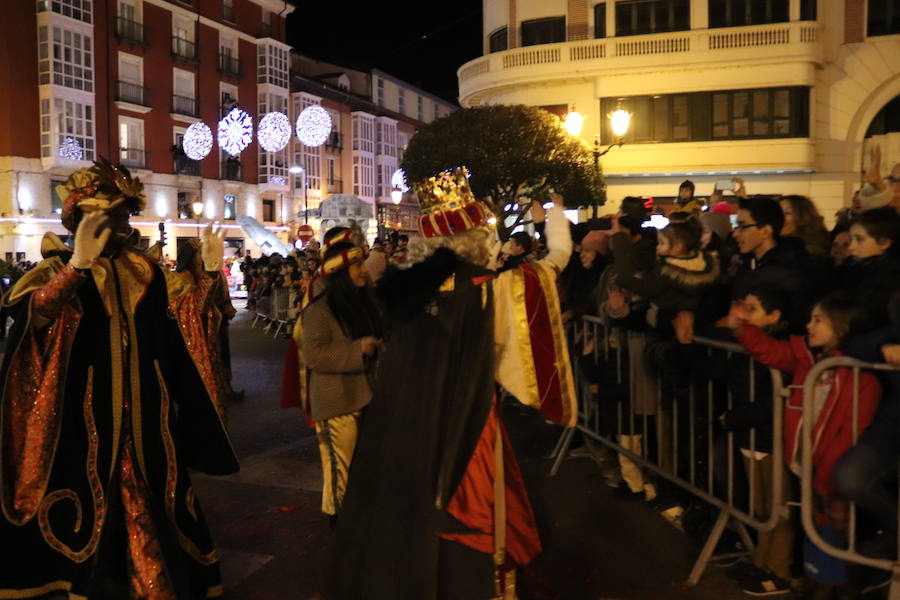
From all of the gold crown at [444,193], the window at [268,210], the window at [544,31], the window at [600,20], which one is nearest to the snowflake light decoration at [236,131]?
the window at [544,31]

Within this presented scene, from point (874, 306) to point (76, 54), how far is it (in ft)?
127

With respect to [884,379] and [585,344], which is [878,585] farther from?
[585,344]

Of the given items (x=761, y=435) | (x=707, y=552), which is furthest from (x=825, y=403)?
(x=707, y=552)

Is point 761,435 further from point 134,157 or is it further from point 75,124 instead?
point 134,157

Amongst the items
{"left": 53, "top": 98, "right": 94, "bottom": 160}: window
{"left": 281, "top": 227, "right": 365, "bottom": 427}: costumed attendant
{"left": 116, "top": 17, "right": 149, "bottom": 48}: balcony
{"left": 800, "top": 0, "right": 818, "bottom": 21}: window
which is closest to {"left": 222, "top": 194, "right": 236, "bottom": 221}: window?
{"left": 53, "top": 98, "right": 94, "bottom": 160}: window

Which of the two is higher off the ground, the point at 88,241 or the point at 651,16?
the point at 651,16

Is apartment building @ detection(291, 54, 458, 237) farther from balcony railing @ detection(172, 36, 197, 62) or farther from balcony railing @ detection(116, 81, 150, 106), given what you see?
balcony railing @ detection(116, 81, 150, 106)

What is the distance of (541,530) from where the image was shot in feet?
16.6

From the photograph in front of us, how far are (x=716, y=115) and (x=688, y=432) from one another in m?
22.6

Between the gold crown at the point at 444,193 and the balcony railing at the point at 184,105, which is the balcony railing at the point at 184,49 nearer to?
the balcony railing at the point at 184,105

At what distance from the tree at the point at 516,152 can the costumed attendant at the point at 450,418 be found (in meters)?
18.7

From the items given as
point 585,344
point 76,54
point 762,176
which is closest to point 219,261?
point 585,344

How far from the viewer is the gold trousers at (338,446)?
181 inches

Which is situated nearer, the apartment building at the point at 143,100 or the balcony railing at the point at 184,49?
Answer: the apartment building at the point at 143,100
